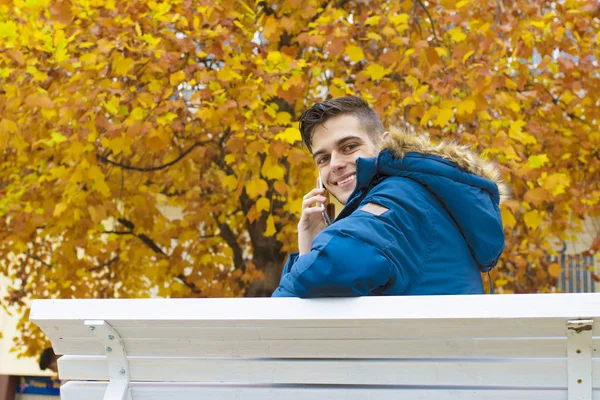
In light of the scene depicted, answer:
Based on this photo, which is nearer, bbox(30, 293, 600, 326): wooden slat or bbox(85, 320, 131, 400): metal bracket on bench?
bbox(30, 293, 600, 326): wooden slat

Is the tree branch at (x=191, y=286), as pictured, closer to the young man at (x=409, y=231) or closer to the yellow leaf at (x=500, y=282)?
the yellow leaf at (x=500, y=282)

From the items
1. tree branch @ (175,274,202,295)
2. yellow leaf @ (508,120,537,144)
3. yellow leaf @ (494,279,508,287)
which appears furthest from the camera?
yellow leaf @ (494,279,508,287)

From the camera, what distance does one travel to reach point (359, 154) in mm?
→ 3012

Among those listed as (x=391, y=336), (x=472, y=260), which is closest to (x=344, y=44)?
(x=472, y=260)

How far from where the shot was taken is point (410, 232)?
7.11 ft

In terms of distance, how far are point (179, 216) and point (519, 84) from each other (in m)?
9.16

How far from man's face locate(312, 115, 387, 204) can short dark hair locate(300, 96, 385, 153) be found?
2cm

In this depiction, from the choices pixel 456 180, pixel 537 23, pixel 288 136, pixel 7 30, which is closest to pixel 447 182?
pixel 456 180

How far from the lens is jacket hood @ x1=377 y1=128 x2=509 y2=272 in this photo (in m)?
2.28

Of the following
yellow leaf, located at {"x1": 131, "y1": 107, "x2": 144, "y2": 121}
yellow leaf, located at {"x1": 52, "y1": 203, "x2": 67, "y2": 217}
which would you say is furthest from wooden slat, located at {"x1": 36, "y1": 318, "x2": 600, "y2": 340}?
yellow leaf, located at {"x1": 52, "y1": 203, "x2": 67, "y2": 217}

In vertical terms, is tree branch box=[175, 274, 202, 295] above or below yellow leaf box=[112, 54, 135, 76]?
below

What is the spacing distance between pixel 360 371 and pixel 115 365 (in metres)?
0.76

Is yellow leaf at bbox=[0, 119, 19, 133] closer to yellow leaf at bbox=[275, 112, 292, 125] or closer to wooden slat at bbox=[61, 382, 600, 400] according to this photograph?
yellow leaf at bbox=[275, 112, 292, 125]

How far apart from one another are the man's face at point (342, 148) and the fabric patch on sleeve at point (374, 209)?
2.62 feet
